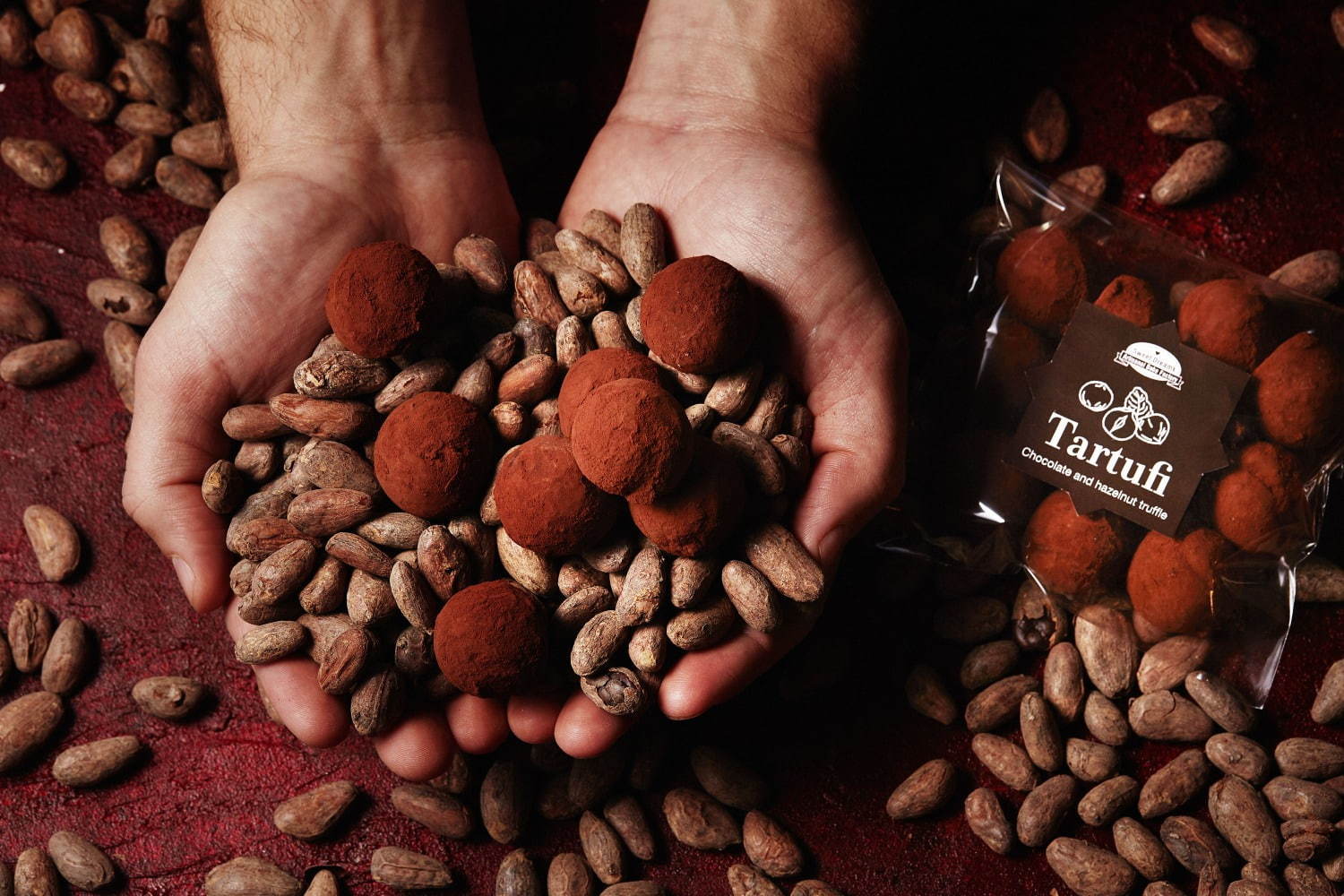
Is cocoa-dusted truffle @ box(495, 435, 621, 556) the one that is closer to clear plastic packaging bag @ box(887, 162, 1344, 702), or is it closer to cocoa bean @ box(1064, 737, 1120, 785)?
clear plastic packaging bag @ box(887, 162, 1344, 702)

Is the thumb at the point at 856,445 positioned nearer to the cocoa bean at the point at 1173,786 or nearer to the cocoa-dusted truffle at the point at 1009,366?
the cocoa-dusted truffle at the point at 1009,366

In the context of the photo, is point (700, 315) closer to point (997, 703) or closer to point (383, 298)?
point (383, 298)

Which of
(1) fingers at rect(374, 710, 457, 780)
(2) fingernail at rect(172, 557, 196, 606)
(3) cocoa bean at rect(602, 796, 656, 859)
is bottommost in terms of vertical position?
(3) cocoa bean at rect(602, 796, 656, 859)

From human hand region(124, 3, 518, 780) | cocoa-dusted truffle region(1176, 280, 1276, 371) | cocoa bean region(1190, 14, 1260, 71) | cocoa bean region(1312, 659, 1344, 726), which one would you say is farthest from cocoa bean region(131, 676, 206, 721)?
cocoa bean region(1190, 14, 1260, 71)

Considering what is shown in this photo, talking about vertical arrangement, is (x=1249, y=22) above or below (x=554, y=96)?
above

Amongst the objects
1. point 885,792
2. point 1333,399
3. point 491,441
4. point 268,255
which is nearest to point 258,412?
point 268,255

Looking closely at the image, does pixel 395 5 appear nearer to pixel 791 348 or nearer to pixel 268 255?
pixel 268 255
